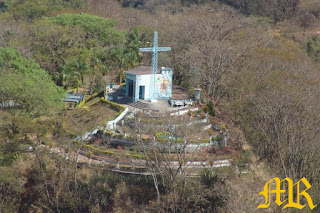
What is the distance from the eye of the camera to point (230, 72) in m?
39.2

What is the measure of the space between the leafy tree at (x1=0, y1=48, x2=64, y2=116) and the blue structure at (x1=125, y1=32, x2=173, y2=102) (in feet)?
21.3

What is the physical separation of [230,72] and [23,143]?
2182 cm

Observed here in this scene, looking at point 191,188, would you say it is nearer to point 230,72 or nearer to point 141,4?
point 230,72

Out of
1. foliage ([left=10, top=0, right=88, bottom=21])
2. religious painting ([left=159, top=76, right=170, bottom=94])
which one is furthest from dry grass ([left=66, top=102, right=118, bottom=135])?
foliage ([left=10, top=0, right=88, bottom=21])

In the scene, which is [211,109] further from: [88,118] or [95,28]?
[95,28]

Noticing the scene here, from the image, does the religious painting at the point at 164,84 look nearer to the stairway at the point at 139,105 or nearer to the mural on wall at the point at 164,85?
the mural on wall at the point at 164,85

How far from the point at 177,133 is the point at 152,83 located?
11659 millimetres

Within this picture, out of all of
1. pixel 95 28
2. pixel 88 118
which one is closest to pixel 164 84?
pixel 88 118

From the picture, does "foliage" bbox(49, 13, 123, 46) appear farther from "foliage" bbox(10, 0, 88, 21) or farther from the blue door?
the blue door

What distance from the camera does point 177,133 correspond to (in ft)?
82.7

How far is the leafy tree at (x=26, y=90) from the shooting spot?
31.1 metres

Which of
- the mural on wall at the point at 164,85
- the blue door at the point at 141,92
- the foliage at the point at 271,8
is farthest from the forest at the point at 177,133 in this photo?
the foliage at the point at 271,8

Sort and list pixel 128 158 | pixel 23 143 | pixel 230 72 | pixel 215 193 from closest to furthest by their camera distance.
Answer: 1. pixel 215 193
2. pixel 23 143
3. pixel 128 158
4. pixel 230 72

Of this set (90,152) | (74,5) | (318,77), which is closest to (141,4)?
(74,5)
